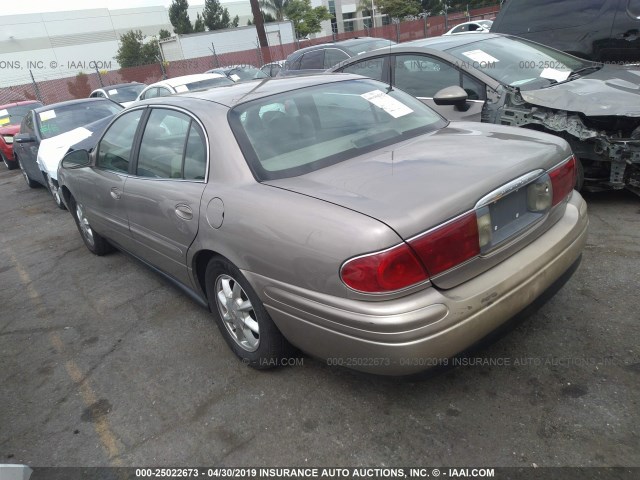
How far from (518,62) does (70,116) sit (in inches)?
262

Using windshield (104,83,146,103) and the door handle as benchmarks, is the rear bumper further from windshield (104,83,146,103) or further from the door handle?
windshield (104,83,146,103)

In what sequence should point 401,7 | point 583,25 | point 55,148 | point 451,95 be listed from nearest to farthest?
point 451,95
point 583,25
point 55,148
point 401,7

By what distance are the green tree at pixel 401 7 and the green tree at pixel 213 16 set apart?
18539mm

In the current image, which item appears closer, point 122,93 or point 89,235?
point 89,235

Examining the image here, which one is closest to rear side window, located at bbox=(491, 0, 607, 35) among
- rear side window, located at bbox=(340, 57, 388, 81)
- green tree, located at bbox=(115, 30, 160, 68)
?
rear side window, located at bbox=(340, 57, 388, 81)

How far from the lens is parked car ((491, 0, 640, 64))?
6.04m

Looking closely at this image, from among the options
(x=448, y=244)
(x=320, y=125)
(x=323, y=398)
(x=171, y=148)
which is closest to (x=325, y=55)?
(x=171, y=148)

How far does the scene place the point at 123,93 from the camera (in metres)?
13.4

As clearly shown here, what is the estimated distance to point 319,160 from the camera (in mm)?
2688

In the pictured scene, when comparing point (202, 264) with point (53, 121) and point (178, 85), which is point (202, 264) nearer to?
point (53, 121)

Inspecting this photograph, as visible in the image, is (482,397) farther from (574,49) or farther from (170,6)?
(170,6)

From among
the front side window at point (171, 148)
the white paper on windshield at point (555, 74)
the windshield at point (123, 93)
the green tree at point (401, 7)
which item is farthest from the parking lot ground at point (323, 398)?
the green tree at point (401, 7)

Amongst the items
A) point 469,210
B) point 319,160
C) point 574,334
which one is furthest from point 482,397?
point 319,160

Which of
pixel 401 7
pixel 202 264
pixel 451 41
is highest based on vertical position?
pixel 401 7
